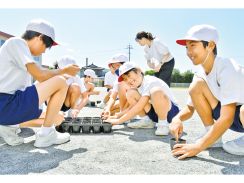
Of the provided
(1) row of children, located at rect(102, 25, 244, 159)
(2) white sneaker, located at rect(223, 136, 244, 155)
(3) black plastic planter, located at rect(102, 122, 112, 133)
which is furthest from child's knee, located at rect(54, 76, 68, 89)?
(2) white sneaker, located at rect(223, 136, 244, 155)

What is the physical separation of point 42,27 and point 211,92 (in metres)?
1.75

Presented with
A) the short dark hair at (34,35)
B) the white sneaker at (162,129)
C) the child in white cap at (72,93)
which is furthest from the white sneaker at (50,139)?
the child in white cap at (72,93)

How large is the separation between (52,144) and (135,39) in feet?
9.84

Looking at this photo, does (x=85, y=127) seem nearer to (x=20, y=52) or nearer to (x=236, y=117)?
(x=20, y=52)

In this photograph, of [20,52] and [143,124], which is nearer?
[20,52]

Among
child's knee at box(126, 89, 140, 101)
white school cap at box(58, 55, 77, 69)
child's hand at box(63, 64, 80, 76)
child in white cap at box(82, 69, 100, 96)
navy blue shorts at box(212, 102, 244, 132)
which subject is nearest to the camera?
navy blue shorts at box(212, 102, 244, 132)

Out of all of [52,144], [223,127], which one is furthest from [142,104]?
[223,127]

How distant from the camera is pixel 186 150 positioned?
7.98 feet

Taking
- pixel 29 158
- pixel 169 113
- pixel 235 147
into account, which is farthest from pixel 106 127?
pixel 235 147

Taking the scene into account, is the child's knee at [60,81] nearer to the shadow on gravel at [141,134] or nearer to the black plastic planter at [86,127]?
the black plastic planter at [86,127]

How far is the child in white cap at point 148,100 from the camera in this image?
356cm

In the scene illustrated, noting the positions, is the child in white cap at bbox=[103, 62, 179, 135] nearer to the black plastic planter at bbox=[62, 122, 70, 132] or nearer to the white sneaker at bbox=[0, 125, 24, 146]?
the black plastic planter at bbox=[62, 122, 70, 132]

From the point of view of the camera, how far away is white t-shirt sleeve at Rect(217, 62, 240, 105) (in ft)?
7.64

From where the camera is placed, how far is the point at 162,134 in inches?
138
